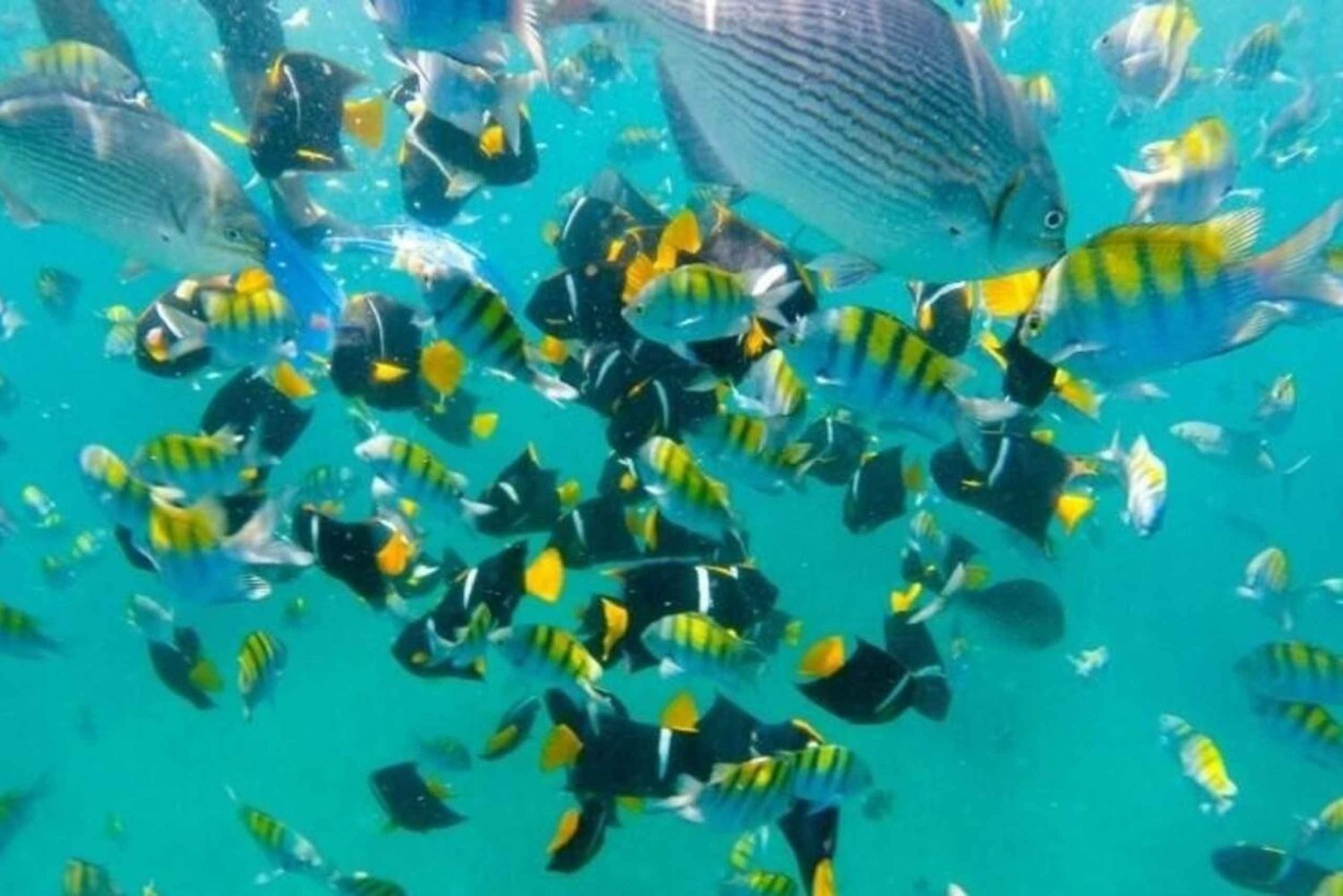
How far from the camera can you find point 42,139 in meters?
3.72

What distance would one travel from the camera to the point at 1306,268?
2439 millimetres

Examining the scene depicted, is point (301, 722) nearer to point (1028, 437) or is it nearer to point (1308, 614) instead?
point (1028, 437)

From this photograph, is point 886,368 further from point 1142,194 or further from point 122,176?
point 122,176

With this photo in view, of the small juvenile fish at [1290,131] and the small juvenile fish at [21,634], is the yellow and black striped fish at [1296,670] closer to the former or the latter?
the small juvenile fish at [1290,131]

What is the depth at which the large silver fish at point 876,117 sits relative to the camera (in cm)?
222

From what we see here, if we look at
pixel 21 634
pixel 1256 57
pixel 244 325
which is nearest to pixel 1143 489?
pixel 244 325

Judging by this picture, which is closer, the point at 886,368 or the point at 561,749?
the point at 886,368

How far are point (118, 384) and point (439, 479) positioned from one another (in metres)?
39.7

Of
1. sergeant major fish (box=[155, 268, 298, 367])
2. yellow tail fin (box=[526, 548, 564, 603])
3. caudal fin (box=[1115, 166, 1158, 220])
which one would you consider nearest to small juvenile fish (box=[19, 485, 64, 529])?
sergeant major fish (box=[155, 268, 298, 367])

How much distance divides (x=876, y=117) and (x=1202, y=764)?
793 centimetres

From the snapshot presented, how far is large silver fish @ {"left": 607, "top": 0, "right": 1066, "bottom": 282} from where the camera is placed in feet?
7.30

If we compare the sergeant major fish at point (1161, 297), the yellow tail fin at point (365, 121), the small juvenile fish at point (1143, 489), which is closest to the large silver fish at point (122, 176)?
the yellow tail fin at point (365, 121)

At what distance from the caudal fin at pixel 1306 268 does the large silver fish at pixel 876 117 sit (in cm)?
59

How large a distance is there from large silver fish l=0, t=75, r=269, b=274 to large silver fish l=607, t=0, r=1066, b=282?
6.93 feet
